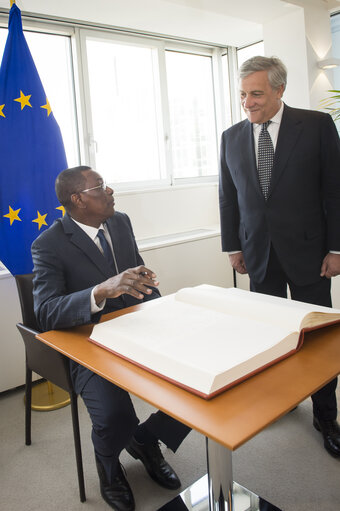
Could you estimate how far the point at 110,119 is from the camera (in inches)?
150

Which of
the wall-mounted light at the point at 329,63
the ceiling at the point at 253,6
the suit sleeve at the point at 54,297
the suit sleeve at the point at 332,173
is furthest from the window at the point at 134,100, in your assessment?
the suit sleeve at the point at 332,173

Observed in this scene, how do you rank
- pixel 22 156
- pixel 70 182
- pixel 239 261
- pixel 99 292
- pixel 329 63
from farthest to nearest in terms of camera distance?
pixel 329 63 → pixel 22 156 → pixel 239 261 → pixel 70 182 → pixel 99 292

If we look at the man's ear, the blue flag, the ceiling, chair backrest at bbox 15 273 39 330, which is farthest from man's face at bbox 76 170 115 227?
the ceiling

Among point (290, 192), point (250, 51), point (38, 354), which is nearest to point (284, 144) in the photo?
point (290, 192)

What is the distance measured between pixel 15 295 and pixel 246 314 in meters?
1.81

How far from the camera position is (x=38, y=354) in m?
1.91

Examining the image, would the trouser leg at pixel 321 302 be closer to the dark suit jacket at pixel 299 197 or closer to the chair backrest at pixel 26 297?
the dark suit jacket at pixel 299 197

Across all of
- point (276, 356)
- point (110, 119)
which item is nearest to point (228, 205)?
point (276, 356)

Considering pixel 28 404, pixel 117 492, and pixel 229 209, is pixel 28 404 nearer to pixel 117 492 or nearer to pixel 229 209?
pixel 117 492

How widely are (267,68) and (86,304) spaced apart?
1.27m

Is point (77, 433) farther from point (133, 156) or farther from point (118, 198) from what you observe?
point (133, 156)

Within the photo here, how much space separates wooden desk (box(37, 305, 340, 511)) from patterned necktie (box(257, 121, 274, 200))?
892 mm

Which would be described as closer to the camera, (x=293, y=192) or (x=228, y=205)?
(x=293, y=192)

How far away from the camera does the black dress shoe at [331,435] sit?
6.28ft
